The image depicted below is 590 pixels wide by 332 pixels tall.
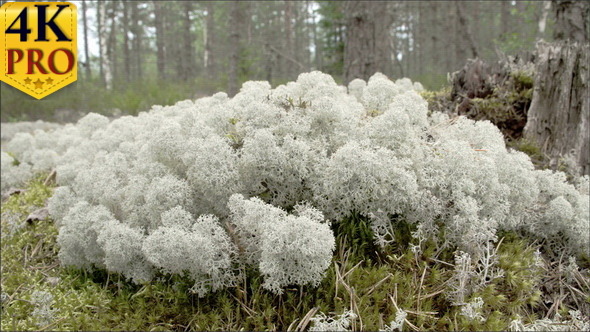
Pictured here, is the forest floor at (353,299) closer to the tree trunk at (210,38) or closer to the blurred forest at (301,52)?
Answer: the blurred forest at (301,52)

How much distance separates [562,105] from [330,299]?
298 centimetres

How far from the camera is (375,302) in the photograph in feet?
6.03

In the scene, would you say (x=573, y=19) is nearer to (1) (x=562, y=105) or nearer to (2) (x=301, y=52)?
(1) (x=562, y=105)

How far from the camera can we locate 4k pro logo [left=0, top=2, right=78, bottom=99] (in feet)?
6.89

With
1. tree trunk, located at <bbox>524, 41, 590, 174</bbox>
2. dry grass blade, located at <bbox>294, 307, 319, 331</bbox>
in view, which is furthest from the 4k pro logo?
tree trunk, located at <bbox>524, 41, 590, 174</bbox>

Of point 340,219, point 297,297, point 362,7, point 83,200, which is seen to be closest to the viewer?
point 297,297

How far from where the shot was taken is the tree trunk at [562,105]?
3.36 metres

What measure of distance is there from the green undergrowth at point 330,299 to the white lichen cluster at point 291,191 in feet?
0.33

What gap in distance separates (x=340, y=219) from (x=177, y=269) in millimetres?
842

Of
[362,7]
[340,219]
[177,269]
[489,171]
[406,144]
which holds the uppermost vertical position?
[362,7]

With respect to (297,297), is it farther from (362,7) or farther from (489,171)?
(362,7)

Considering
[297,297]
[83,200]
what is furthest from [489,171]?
[83,200]

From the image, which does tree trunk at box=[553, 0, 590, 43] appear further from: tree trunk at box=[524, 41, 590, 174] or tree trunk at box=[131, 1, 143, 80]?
tree trunk at box=[131, 1, 143, 80]

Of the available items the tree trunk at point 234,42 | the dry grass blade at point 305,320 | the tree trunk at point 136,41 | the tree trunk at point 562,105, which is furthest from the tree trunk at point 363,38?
the tree trunk at point 136,41
